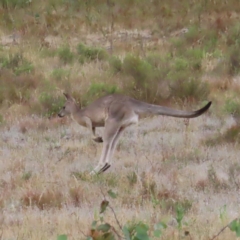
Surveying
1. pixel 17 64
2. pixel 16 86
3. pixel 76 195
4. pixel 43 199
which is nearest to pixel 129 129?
pixel 16 86

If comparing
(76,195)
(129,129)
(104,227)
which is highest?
(104,227)

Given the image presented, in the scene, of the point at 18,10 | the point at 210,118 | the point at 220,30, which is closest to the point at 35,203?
the point at 210,118

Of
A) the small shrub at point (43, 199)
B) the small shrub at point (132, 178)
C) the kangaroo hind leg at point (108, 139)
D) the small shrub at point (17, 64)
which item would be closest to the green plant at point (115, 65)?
the small shrub at point (17, 64)

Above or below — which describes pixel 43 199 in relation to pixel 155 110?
below

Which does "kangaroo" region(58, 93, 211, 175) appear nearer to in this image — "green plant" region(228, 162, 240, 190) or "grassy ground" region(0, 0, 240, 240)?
Result: "grassy ground" region(0, 0, 240, 240)

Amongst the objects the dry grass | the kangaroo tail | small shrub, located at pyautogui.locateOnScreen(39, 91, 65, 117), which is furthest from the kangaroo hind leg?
small shrub, located at pyautogui.locateOnScreen(39, 91, 65, 117)

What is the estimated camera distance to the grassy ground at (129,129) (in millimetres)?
6500

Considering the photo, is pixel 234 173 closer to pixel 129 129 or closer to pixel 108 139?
pixel 108 139

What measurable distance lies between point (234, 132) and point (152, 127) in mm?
1460

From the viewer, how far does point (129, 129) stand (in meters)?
10.7

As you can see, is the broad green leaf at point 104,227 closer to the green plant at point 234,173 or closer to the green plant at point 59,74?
the green plant at point 234,173

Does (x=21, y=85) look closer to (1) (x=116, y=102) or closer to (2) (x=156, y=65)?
(2) (x=156, y=65)

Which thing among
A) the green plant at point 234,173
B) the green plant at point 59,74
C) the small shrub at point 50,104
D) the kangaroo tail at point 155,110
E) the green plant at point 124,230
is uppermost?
the green plant at point 124,230

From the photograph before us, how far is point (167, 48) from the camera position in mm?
16547
